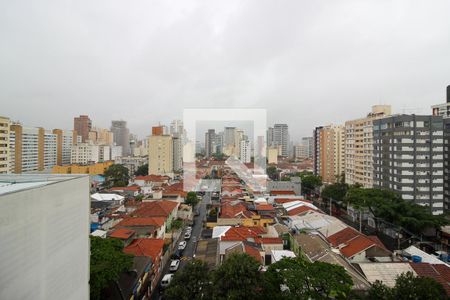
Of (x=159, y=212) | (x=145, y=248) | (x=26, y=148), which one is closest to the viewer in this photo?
(x=145, y=248)

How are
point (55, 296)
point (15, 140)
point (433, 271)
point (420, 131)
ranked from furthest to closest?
point (15, 140)
point (420, 131)
point (433, 271)
point (55, 296)

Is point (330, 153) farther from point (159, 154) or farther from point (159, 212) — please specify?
Answer: point (159, 212)

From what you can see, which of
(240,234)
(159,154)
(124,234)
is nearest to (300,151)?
(159,154)

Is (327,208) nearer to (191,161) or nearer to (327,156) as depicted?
(327,156)

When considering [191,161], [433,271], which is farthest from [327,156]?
[433,271]

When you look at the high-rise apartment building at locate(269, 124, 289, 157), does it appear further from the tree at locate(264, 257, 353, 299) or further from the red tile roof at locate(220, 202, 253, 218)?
the tree at locate(264, 257, 353, 299)

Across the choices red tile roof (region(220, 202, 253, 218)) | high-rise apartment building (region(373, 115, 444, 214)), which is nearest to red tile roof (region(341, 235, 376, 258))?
red tile roof (region(220, 202, 253, 218))
